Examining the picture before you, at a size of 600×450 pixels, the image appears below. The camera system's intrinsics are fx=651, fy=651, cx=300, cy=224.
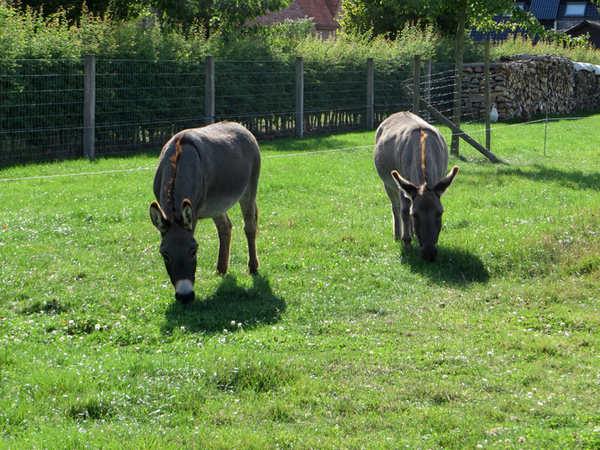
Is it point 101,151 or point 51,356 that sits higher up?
point 101,151

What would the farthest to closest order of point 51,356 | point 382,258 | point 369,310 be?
point 382,258 < point 369,310 < point 51,356

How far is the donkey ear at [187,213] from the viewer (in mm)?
6160

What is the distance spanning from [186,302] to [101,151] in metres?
10.4

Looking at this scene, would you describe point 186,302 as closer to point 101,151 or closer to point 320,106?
point 101,151

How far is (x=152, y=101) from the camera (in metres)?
16.5

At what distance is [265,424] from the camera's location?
4.31 metres

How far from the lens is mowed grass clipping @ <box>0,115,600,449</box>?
4285mm

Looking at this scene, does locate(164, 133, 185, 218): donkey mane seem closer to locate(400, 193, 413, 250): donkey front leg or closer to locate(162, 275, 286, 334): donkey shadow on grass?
locate(162, 275, 286, 334): donkey shadow on grass

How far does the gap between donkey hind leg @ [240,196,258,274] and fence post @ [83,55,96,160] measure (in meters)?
7.97

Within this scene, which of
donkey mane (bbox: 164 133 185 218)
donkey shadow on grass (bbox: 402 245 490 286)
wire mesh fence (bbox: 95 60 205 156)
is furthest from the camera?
wire mesh fence (bbox: 95 60 205 156)

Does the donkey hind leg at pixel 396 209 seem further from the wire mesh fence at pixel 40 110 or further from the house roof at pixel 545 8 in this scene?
the house roof at pixel 545 8

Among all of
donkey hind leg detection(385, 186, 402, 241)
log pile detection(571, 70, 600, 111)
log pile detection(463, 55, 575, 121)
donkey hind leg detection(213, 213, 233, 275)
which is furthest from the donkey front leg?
log pile detection(571, 70, 600, 111)

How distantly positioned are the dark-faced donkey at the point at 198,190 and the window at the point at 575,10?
6327 centimetres

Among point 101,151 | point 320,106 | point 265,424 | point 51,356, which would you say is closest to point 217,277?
point 51,356
